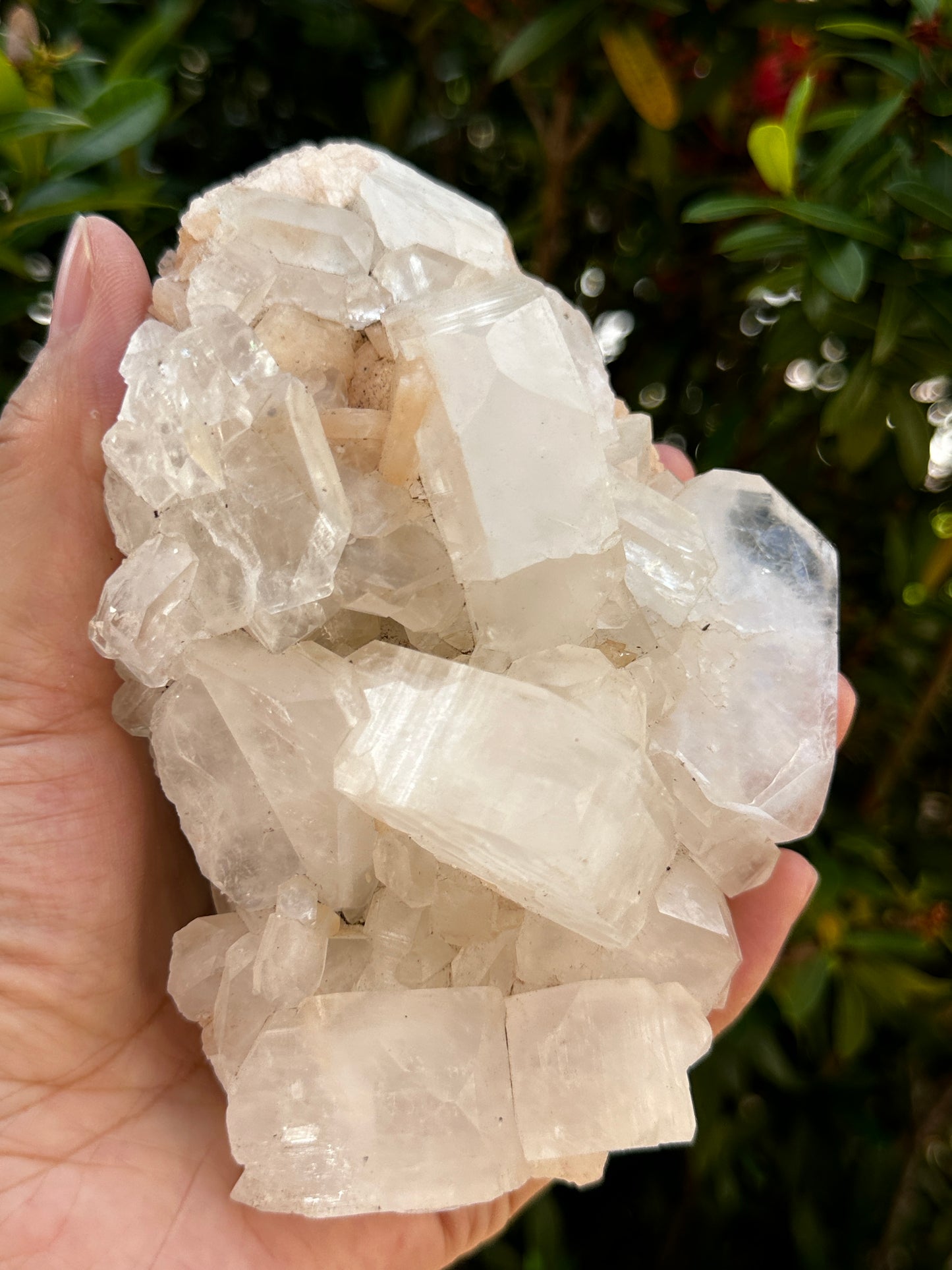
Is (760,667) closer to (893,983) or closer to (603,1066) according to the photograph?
(603,1066)

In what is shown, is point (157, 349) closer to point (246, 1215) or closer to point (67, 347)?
point (67, 347)

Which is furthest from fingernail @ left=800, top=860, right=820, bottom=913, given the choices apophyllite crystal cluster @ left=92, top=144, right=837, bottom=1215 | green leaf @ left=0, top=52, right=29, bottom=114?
green leaf @ left=0, top=52, right=29, bottom=114

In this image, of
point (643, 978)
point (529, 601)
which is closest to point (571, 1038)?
point (643, 978)

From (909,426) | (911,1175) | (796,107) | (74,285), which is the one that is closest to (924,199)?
(796,107)

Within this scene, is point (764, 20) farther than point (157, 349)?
Yes

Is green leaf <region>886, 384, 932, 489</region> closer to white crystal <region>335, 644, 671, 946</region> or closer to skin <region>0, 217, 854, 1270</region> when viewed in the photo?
white crystal <region>335, 644, 671, 946</region>

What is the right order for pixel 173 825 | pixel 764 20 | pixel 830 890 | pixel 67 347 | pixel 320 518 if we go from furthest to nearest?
pixel 830 890 < pixel 764 20 < pixel 173 825 < pixel 67 347 < pixel 320 518

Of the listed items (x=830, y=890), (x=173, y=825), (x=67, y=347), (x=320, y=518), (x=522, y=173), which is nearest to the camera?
(x=320, y=518)
